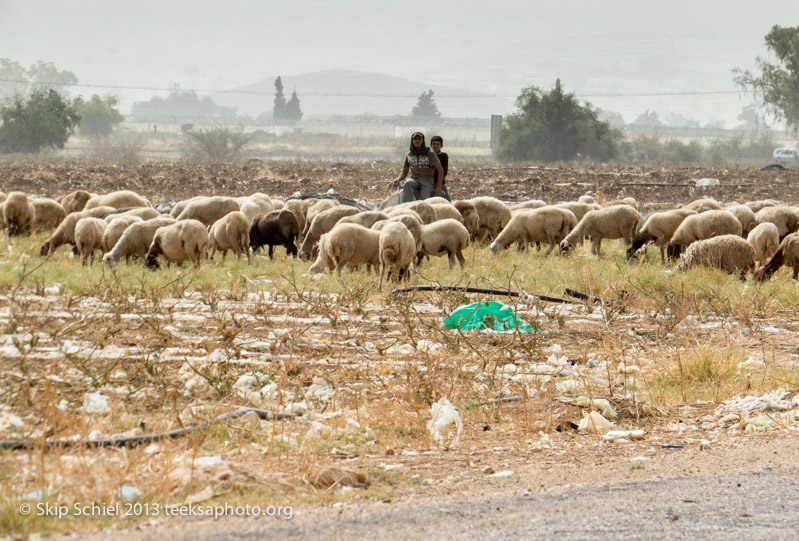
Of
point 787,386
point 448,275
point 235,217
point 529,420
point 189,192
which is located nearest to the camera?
point 529,420

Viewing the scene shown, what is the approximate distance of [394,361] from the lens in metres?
6.54

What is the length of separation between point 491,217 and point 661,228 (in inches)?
118

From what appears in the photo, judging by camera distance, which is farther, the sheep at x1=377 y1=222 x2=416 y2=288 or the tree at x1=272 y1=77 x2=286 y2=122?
the tree at x1=272 y1=77 x2=286 y2=122

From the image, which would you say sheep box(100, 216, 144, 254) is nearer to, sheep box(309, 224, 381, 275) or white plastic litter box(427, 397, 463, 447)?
sheep box(309, 224, 381, 275)

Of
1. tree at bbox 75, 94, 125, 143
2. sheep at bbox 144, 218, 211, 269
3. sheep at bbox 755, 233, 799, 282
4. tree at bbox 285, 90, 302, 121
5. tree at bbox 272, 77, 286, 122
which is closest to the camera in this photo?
sheep at bbox 755, 233, 799, 282

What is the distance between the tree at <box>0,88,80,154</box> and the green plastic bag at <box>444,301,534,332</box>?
5663cm

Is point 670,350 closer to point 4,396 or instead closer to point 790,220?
point 4,396

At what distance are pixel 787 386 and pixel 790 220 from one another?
774cm

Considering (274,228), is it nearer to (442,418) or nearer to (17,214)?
(17,214)

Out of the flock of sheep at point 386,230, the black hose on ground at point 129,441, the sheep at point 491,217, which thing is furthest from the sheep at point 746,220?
the black hose on ground at point 129,441

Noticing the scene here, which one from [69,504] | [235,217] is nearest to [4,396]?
[69,504]

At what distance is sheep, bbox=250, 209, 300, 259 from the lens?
12781 mm

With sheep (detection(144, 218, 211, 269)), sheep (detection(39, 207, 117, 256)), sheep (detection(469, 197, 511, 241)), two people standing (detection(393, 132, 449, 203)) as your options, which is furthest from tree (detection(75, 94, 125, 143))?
sheep (detection(144, 218, 211, 269))

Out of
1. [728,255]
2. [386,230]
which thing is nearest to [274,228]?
[386,230]
